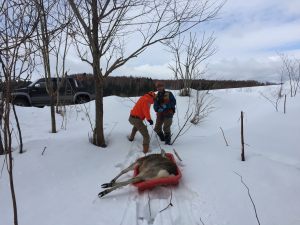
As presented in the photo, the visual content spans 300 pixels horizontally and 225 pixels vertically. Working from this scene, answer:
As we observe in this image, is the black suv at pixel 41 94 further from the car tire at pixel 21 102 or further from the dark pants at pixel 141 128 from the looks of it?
the dark pants at pixel 141 128

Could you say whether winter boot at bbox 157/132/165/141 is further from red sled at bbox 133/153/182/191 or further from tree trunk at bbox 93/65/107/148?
red sled at bbox 133/153/182/191

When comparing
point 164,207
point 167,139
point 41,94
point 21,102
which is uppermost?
point 41,94

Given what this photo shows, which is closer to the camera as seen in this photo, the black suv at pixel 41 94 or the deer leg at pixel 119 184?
the deer leg at pixel 119 184

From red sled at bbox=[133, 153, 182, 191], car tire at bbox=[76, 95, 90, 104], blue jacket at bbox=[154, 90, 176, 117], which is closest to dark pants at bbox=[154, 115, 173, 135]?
blue jacket at bbox=[154, 90, 176, 117]

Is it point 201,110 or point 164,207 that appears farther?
point 201,110

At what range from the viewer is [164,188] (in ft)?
16.1

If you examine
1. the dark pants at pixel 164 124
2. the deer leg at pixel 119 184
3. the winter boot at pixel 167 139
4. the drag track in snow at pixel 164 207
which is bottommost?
the drag track in snow at pixel 164 207

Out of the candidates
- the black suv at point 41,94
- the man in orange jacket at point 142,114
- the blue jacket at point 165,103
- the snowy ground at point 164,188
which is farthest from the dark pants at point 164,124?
the black suv at point 41,94

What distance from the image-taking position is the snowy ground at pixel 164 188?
4172 millimetres

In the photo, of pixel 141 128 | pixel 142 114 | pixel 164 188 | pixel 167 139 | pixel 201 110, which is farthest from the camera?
pixel 201 110

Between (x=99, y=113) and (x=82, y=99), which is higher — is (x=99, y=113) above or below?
above

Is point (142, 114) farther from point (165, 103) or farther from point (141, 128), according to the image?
point (165, 103)

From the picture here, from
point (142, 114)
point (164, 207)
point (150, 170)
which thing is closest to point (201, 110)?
point (142, 114)

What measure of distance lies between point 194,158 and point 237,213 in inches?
83.5
